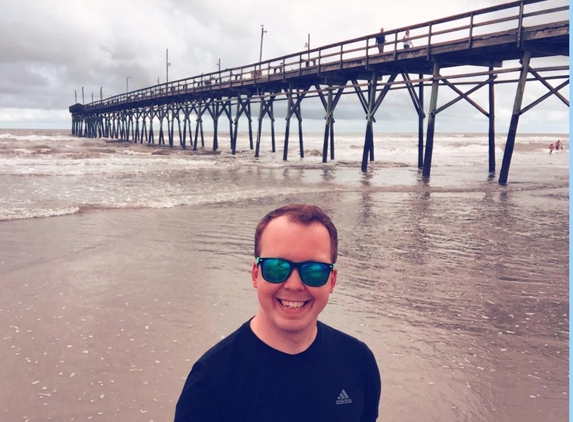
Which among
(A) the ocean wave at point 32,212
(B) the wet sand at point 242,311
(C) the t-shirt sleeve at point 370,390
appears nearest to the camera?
(C) the t-shirt sleeve at point 370,390

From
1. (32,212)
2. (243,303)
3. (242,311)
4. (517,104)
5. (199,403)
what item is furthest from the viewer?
(517,104)

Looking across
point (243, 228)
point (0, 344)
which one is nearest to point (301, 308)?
point (0, 344)

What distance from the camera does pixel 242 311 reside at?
13.6ft

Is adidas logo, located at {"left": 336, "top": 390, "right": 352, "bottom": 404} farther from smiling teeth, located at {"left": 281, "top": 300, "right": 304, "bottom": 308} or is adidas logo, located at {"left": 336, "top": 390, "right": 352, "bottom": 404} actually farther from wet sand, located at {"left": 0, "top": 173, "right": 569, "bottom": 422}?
wet sand, located at {"left": 0, "top": 173, "right": 569, "bottom": 422}

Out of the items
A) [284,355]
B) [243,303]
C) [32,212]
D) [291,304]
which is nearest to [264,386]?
[284,355]

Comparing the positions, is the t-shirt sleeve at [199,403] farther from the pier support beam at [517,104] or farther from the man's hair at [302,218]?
the pier support beam at [517,104]

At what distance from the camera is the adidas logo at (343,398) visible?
1355 millimetres

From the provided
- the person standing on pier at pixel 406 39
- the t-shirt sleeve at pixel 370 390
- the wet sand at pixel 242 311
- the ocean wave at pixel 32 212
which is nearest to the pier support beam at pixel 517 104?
the person standing on pier at pixel 406 39

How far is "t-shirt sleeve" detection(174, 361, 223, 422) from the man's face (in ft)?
0.75

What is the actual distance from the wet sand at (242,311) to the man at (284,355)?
146cm

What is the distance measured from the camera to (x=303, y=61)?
2111cm

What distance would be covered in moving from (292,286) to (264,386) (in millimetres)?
280

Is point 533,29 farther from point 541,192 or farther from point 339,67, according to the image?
point 339,67

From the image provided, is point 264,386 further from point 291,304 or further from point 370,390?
point 370,390
